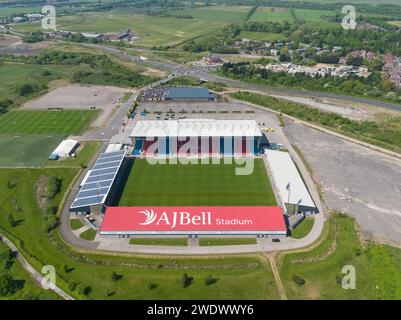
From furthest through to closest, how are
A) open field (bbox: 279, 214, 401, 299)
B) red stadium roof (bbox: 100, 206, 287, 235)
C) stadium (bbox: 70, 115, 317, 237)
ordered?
stadium (bbox: 70, 115, 317, 237), red stadium roof (bbox: 100, 206, 287, 235), open field (bbox: 279, 214, 401, 299)

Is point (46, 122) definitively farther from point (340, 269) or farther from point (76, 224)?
point (340, 269)

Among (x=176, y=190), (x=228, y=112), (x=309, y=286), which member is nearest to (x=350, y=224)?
(x=309, y=286)

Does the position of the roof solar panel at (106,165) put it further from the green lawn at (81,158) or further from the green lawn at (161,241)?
the green lawn at (161,241)

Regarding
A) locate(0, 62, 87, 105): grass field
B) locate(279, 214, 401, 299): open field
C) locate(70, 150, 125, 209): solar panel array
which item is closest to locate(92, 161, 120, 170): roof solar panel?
locate(70, 150, 125, 209): solar panel array

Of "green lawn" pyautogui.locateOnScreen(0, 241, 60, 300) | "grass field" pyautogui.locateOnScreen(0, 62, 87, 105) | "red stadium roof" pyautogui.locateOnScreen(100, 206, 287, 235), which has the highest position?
"grass field" pyautogui.locateOnScreen(0, 62, 87, 105)

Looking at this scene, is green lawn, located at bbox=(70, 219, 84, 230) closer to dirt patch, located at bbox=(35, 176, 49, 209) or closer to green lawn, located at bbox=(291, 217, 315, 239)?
dirt patch, located at bbox=(35, 176, 49, 209)

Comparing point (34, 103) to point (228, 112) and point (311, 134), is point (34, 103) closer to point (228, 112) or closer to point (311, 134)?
point (228, 112)

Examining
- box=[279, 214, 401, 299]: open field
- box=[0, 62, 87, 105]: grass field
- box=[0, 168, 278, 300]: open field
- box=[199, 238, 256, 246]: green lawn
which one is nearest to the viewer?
box=[0, 168, 278, 300]: open field
